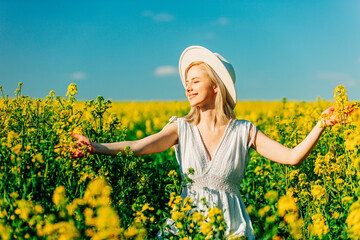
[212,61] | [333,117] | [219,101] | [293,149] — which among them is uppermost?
[212,61]

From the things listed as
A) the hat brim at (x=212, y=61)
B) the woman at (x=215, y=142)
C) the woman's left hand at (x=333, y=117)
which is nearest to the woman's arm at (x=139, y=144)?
the woman at (x=215, y=142)

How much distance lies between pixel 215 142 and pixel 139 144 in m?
0.59

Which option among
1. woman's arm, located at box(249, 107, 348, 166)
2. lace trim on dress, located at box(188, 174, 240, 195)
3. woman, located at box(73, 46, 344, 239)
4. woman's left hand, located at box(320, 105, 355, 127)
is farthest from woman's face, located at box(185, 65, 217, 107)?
woman's left hand, located at box(320, 105, 355, 127)

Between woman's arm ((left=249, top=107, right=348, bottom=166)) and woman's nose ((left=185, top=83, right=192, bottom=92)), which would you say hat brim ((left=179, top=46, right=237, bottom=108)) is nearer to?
woman's nose ((left=185, top=83, right=192, bottom=92))

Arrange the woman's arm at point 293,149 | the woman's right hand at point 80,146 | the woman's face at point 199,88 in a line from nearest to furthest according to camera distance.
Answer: the woman's right hand at point 80,146
the woman's arm at point 293,149
the woman's face at point 199,88

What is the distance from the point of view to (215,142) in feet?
10.2

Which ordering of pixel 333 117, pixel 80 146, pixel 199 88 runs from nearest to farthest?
pixel 80 146, pixel 333 117, pixel 199 88

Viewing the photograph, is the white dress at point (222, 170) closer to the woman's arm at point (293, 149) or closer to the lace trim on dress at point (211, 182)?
the lace trim on dress at point (211, 182)

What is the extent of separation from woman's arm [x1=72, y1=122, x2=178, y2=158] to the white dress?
8cm

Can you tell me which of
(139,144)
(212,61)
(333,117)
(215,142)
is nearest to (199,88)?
(212,61)

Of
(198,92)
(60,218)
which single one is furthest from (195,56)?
(60,218)

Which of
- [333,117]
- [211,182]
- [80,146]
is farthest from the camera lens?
[211,182]

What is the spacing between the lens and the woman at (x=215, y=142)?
2920 millimetres

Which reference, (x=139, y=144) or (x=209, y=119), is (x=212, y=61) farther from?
(x=139, y=144)
